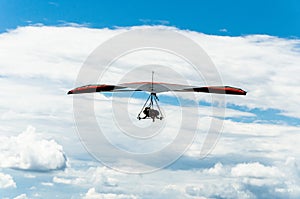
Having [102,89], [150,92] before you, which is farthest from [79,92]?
[150,92]

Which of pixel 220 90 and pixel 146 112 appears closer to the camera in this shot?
pixel 146 112

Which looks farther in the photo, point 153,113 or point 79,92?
point 79,92

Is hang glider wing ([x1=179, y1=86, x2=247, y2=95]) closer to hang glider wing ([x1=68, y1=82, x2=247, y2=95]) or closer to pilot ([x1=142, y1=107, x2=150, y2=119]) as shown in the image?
hang glider wing ([x1=68, y1=82, x2=247, y2=95])

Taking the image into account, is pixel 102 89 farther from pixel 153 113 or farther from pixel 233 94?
pixel 233 94

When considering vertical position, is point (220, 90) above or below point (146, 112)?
above

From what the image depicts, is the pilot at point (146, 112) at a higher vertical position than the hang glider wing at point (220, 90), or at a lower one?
lower

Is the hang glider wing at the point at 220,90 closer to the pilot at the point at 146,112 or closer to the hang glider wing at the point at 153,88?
the hang glider wing at the point at 153,88

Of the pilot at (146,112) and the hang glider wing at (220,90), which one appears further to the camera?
the hang glider wing at (220,90)
